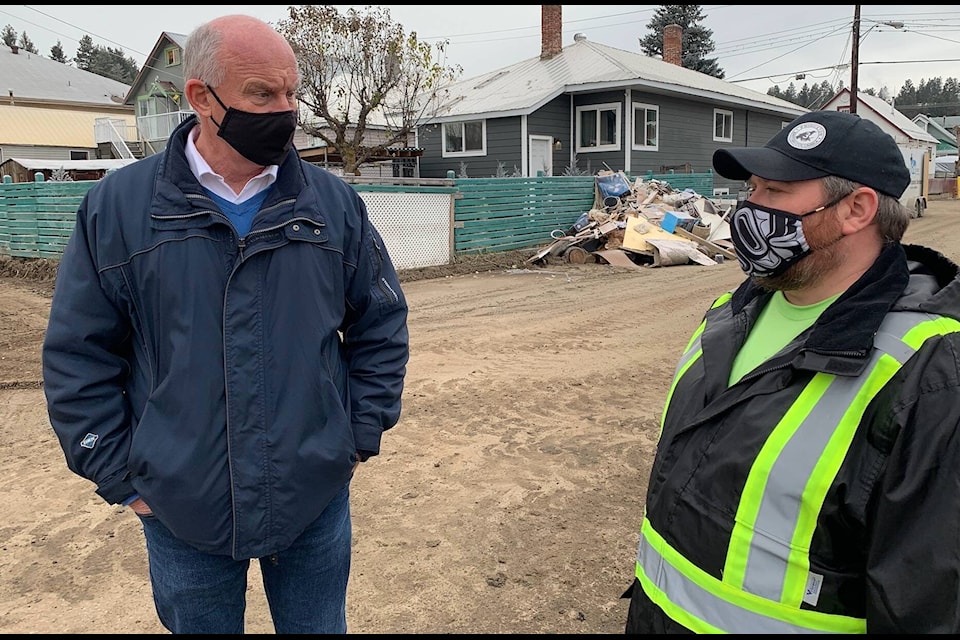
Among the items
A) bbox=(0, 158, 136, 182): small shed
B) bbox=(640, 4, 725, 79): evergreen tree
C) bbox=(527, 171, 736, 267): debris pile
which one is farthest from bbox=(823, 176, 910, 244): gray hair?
bbox=(640, 4, 725, 79): evergreen tree

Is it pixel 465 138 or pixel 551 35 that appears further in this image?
pixel 551 35

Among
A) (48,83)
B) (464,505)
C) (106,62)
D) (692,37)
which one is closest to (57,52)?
(106,62)

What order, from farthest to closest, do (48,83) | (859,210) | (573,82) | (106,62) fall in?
(106,62) → (48,83) → (573,82) → (859,210)

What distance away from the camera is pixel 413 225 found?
13.3 metres

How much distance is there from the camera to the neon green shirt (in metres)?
1.79

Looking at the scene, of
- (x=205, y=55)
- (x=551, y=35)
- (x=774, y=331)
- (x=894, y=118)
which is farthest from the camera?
(x=894, y=118)

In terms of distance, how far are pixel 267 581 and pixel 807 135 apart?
79.2 inches

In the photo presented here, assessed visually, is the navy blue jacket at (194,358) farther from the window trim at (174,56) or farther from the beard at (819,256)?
the window trim at (174,56)

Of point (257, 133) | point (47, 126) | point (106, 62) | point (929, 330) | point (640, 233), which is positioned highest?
point (106, 62)

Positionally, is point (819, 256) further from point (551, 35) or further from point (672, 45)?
point (672, 45)

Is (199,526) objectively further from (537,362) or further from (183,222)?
(537,362)

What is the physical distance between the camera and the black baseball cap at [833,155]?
68.1 inches

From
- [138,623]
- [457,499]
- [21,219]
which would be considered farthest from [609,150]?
[138,623]

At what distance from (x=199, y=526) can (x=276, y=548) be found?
0.73 feet
